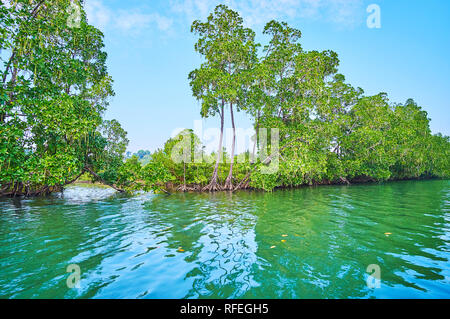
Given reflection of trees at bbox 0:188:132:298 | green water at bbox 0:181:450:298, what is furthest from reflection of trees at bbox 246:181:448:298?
reflection of trees at bbox 0:188:132:298

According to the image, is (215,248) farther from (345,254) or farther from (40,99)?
(40,99)

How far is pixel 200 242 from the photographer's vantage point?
16.9 ft

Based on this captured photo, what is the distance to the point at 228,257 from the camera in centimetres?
420

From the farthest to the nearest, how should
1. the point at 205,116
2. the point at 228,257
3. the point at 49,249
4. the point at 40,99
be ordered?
1. the point at 205,116
2. the point at 40,99
3. the point at 49,249
4. the point at 228,257

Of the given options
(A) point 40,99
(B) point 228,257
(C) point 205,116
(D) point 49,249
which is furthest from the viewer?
(C) point 205,116

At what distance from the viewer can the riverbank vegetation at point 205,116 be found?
894 centimetres

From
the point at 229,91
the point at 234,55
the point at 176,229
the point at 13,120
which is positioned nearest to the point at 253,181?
the point at 229,91

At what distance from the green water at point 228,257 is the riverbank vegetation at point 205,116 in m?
4.44

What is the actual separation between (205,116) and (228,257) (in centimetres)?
1681

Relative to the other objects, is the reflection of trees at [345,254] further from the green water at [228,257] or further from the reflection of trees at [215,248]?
the reflection of trees at [215,248]

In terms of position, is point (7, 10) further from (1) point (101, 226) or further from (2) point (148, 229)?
(2) point (148, 229)

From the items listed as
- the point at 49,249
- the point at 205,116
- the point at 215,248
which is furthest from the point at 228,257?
the point at 205,116

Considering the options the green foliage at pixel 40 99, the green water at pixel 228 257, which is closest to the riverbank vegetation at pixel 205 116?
the green foliage at pixel 40 99

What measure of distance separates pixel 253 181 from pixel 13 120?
51.9 feet
